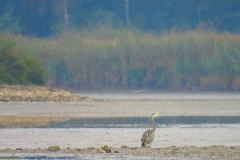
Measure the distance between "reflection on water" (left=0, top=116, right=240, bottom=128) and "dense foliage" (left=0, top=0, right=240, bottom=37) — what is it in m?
35.5

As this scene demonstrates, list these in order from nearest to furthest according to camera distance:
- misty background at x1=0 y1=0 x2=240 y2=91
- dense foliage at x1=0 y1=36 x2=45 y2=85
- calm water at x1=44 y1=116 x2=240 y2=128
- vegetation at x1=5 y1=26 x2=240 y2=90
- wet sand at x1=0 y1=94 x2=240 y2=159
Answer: wet sand at x1=0 y1=94 x2=240 y2=159 → calm water at x1=44 y1=116 x2=240 y2=128 → dense foliage at x1=0 y1=36 x2=45 y2=85 → misty background at x1=0 y1=0 x2=240 y2=91 → vegetation at x1=5 y1=26 x2=240 y2=90

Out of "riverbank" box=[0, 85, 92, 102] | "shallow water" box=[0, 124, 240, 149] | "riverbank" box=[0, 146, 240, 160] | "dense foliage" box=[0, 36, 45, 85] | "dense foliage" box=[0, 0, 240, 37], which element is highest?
"dense foliage" box=[0, 0, 240, 37]

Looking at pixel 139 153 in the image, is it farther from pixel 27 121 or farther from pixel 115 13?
pixel 115 13

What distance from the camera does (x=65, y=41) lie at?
41.1 metres

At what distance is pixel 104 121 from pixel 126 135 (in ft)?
12.5

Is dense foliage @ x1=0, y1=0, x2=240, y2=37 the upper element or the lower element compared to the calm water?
upper

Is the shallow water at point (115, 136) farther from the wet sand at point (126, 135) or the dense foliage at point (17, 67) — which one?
the dense foliage at point (17, 67)

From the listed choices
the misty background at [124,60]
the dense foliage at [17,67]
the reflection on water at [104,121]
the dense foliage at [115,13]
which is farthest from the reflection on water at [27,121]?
the dense foliage at [115,13]

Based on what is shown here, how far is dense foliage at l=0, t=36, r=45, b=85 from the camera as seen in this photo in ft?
97.7

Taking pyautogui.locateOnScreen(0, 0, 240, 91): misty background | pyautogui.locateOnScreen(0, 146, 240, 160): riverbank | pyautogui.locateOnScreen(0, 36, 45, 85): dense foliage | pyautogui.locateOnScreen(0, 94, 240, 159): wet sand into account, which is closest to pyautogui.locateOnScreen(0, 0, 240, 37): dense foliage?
pyautogui.locateOnScreen(0, 0, 240, 91): misty background

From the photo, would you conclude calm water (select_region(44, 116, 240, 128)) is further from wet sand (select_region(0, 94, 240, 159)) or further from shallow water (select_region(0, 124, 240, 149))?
wet sand (select_region(0, 94, 240, 159))

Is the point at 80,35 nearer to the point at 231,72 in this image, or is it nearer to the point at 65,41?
the point at 65,41

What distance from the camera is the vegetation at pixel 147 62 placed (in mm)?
35750

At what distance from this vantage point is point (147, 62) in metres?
37.5
